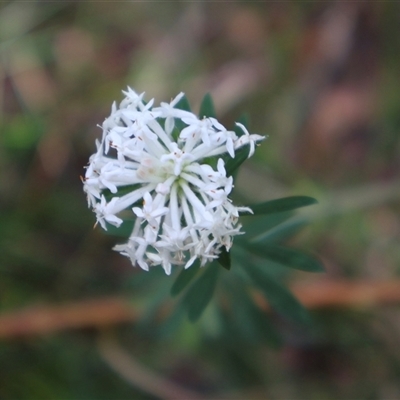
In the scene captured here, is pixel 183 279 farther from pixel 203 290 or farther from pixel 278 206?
pixel 278 206

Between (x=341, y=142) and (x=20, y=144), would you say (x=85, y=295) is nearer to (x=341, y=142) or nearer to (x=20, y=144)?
(x=20, y=144)

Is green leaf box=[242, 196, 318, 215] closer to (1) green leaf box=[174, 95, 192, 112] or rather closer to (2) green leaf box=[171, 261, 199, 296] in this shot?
(2) green leaf box=[171, 261, 199, 296]

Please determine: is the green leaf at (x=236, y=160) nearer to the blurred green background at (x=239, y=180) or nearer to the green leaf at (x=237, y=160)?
the green leaf at (x=237, y=160)

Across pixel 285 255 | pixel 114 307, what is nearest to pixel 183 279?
pixel 285 255

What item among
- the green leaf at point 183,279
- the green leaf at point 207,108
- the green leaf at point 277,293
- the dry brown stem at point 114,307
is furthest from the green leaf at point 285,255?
the dry brown stem at point 114,307

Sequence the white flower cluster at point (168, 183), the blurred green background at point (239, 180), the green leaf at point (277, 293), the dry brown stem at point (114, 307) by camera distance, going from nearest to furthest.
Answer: the white flower cluster at point (168, 183), the green leaf at point (277, 293), the dry brown stem at point (114, 307), the blurred green background at point (239, 180)

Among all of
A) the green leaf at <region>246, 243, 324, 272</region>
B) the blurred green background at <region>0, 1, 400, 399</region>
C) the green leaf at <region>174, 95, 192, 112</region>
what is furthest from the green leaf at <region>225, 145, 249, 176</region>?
the blurred green background at <region>0, 1, 400, 399</region>
